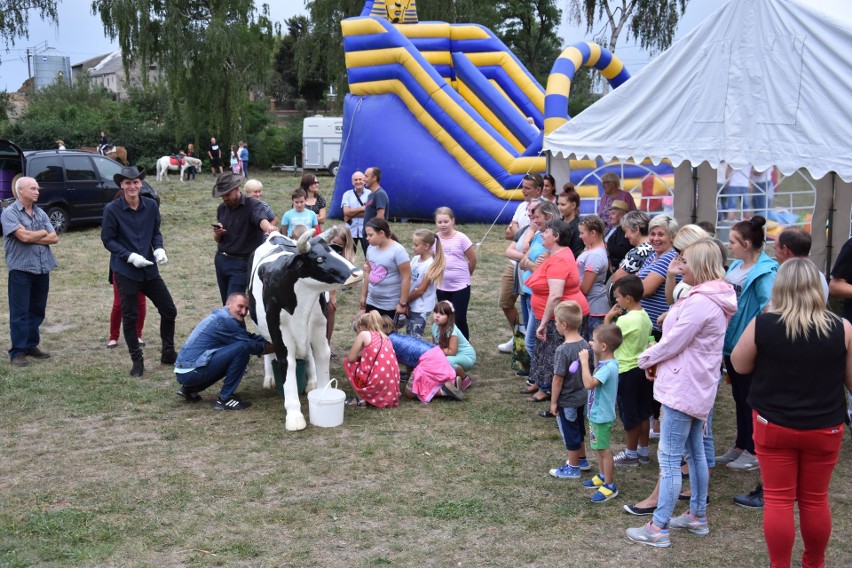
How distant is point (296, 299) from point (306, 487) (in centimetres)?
150

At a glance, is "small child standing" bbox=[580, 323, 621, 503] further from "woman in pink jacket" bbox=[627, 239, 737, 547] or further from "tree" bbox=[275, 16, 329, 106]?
"tree" bbox=[275, 16, 329, 106]

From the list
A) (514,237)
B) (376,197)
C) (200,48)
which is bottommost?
(514,237)

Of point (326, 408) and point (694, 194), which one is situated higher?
point (694, 194)

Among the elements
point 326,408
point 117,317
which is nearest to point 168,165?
point 117,317

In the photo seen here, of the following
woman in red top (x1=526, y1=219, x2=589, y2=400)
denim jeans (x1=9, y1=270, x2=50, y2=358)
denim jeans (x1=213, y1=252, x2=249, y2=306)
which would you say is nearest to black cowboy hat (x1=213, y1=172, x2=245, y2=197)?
denim jeans (x1=213, y1=252, x2=249, y2=306)

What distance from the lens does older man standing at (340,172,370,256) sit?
33.8 ft

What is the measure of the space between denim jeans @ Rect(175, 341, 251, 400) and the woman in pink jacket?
11.1ft

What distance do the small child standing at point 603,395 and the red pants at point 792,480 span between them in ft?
3.73

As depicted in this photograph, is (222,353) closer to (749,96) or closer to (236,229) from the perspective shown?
(236,229)

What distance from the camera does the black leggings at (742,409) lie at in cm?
529

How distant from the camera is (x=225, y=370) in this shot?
666cm

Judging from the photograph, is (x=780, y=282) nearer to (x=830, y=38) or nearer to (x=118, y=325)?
(x=830, y=38)

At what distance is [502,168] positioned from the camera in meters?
15.4

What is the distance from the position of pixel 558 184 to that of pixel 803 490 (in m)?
5.77
